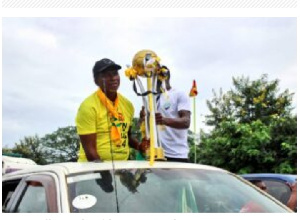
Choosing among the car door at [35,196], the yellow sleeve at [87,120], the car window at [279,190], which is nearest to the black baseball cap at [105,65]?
the yellow sleeve at [87,120]

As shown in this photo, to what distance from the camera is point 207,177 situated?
2.71 meters

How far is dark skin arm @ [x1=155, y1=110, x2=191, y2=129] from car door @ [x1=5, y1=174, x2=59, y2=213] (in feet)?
2.94

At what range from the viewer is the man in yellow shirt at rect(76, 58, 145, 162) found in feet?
10.5

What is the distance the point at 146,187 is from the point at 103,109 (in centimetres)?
99

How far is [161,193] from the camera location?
245cm

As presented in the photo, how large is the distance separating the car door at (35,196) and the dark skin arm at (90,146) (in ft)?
1.48

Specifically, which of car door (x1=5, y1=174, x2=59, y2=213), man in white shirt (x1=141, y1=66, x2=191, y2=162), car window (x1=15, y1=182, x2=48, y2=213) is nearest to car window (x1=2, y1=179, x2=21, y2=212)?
car door (x1=5, y1=174, x2=59, y2=213)

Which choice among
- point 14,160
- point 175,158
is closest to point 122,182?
point 175,158

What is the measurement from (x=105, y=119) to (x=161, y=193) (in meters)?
0.99

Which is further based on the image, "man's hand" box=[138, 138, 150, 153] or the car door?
"man's hand" box=[138, 138, 150, 153]

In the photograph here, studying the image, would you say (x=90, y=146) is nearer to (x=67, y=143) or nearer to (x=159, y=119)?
(x=159, y=119)

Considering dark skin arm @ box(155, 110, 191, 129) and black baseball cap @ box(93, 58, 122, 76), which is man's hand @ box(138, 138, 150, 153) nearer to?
dark skin arm @ box(155, 110, 191, 129)

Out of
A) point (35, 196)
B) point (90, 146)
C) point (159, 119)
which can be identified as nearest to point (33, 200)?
point (35, 196)
